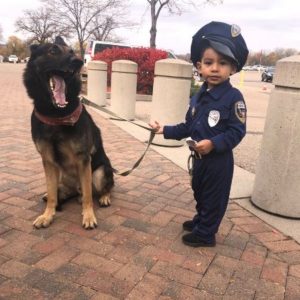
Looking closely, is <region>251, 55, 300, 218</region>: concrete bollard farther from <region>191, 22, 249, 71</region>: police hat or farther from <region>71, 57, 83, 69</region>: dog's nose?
<region>71, 57, 83, 69</region>: dog's nose

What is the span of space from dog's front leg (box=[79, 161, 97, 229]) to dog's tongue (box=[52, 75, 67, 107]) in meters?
0.60

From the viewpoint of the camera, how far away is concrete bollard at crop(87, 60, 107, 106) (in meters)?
12.1

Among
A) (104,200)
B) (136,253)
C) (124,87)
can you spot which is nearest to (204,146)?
(136,253)

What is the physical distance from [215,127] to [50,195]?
166cm

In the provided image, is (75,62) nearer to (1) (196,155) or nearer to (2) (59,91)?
(2) (59,91)

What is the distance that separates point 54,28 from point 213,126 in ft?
118

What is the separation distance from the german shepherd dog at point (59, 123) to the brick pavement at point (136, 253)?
27 centimetres

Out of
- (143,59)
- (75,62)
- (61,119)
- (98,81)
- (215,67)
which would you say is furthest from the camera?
(143,59)

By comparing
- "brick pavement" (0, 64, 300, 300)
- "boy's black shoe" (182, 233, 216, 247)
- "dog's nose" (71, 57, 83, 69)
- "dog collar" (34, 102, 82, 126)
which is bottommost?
"brick pavement" (0, 64, 300, 300)

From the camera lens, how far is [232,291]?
256 centimetres

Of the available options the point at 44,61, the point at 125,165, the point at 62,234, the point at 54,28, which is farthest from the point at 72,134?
the point at 54,28

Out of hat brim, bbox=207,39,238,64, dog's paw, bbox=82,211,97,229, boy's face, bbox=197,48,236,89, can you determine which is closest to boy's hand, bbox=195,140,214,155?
boy's face, bbox=197,48,236,89

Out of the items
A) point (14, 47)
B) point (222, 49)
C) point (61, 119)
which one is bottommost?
point (14, 47)

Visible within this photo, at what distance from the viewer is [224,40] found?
8.86 ft
